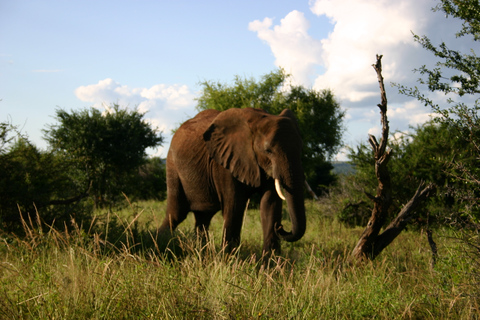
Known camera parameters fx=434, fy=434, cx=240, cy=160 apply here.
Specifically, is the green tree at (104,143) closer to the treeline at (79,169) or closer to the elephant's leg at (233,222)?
the treeline at (79,169)

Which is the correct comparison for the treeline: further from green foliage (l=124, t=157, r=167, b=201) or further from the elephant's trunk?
the elephant's trunk

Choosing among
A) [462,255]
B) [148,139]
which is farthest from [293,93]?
[462,255]

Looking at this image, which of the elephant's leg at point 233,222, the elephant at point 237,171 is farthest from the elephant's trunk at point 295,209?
the elephant's leg at point 233,222

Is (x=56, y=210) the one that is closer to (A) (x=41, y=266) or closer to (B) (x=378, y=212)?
(A) (x=41, y=266)

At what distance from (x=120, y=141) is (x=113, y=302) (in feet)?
54.2

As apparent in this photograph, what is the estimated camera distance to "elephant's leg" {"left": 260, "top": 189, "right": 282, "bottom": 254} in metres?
6.74

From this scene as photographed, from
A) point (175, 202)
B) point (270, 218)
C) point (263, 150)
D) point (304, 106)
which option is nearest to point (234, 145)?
point (263, 150)

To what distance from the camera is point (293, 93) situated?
26.6 m

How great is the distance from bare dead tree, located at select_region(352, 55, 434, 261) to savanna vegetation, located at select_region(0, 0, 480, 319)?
0.11m

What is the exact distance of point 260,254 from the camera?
7965mm

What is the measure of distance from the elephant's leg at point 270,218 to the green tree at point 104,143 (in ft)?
41.8

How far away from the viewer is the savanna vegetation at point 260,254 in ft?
12.4

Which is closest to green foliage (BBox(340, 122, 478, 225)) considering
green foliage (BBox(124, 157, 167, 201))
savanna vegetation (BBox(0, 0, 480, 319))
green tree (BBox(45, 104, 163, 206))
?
savanna vegetation (BBox(0, 0, 480, 319))

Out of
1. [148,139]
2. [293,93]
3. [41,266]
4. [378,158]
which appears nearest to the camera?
[41,266]
